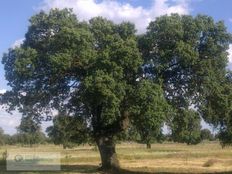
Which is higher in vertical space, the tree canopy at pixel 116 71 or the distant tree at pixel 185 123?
the tree canopy at pixel 116 71

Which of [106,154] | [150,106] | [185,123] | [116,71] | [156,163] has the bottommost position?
[156,163]

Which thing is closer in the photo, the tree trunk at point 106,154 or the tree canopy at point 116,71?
the tree canopy at point 116,71

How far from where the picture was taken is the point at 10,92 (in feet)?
118

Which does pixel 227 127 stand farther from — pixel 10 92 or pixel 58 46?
pixel 10 92

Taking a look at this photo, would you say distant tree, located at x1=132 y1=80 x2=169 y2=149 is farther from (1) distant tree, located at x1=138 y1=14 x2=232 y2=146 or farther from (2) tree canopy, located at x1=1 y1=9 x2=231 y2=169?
(1) distant tree, located at x1=138 y1=14 x2=232 y2=146

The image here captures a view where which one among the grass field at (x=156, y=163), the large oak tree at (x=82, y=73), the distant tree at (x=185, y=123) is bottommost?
the grass field at (x=156, y=163)

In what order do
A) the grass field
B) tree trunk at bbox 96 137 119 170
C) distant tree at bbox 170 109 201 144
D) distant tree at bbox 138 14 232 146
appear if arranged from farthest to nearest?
the grass field < tree trunk at bbox 96 137 119 170 < distant tree at bbox 170 109 201 144 < distant tree at bbox 138 14 232 146

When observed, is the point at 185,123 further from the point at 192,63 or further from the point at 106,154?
the point at 106,154

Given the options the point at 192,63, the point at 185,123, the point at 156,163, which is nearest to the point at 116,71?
the point at 192,63

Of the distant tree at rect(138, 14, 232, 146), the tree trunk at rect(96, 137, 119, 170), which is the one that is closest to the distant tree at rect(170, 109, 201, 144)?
the distant tree at rect(138, 14, 232, 146)

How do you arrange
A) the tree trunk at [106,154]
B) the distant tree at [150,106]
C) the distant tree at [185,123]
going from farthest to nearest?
the tree trunk at [106,154] < the distant tree at [185,123] < the distant tree at [150,106]

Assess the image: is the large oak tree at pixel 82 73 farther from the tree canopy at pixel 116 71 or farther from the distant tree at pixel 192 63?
the distant tree at pixel 192 63

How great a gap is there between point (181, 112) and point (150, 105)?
205 inches

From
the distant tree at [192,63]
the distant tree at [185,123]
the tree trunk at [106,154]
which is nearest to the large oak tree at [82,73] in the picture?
the tree trunk at [106,154]
